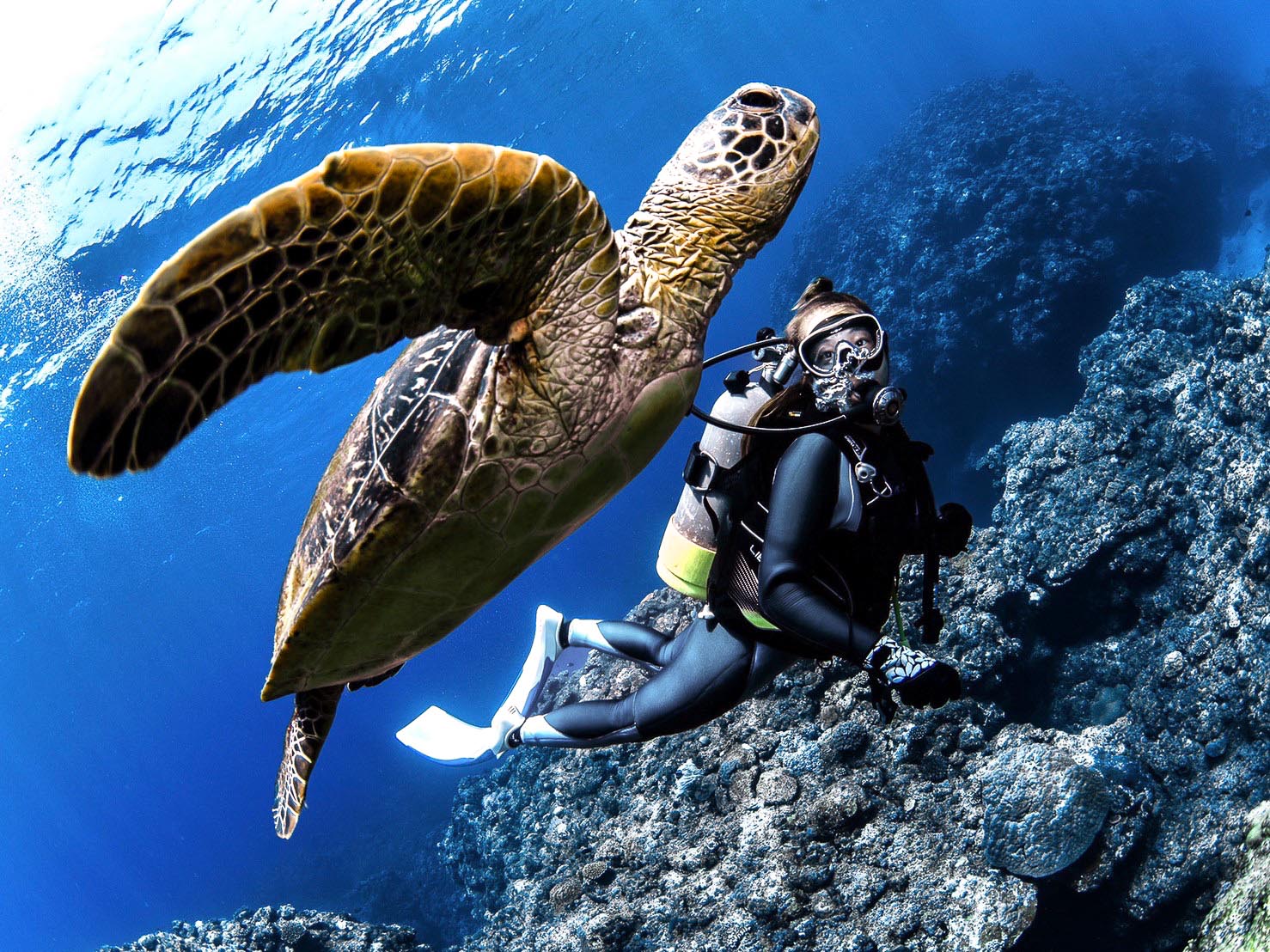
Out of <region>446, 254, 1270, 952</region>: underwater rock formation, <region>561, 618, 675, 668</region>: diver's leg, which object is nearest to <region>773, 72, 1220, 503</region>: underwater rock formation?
<region>446, 254, 1270, 952</region>: underwater rock formation

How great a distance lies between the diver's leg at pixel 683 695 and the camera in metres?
2.62

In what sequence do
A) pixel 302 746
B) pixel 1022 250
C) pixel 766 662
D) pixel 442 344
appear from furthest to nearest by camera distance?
pixel 1022 250, pixel 766 662, pixel 302 746, pixel 442 344

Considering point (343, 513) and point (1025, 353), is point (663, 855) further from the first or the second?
point (1025, 353)

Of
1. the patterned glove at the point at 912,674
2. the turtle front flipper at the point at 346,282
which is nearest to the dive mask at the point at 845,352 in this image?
the patterned glove at the point at 912,674

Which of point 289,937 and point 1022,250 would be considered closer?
point 289,937

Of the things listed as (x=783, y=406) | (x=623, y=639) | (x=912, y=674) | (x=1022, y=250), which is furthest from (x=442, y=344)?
(x=1022, y=250)

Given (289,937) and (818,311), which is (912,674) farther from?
(289,937)

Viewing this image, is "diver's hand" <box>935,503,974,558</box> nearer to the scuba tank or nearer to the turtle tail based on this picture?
the scuba tank

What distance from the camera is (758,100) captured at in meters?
1.64

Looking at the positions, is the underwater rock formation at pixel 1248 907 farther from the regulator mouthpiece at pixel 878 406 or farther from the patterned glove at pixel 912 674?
the regulator mouthpiece at pixel 878 406

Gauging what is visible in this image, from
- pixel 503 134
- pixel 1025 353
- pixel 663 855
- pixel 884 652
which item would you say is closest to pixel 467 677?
pixel 503 134

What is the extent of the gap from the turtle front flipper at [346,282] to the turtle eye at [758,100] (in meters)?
0.66

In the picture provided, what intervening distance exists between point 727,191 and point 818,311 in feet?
2.38

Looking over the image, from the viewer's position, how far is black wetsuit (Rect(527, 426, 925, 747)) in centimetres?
193
